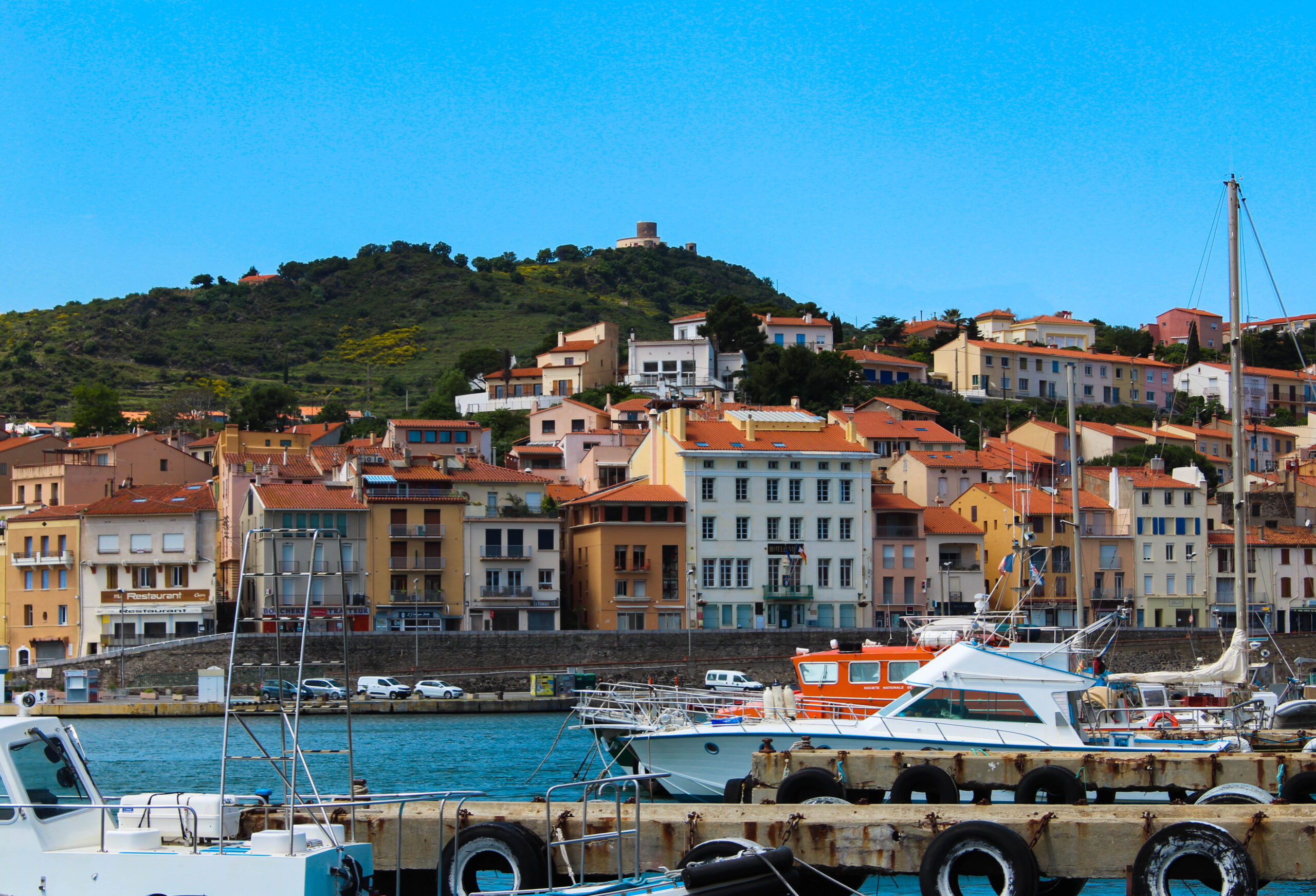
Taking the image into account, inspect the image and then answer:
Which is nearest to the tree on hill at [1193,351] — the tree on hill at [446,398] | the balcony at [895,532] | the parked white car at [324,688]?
the tree on hill at [446,398]

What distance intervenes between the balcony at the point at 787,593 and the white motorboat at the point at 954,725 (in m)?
41.3

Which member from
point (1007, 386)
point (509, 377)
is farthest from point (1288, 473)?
point (509, 377)

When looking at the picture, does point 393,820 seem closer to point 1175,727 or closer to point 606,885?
point 606,885

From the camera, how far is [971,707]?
29.1m

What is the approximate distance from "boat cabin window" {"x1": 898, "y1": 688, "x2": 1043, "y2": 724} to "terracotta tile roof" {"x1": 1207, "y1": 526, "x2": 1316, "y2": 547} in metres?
56.0

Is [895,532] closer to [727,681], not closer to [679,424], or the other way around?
[679,424]

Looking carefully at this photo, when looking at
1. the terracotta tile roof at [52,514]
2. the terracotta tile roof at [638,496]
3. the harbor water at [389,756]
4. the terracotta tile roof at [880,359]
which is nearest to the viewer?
the harbor water at [389,756]

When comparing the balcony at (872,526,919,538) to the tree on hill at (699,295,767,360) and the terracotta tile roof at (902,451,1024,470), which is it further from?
the tree on hill at (699,295,767,360)

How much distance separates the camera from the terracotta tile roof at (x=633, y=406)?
325 feet

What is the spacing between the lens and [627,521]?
7112cm

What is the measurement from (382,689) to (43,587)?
18419 mm

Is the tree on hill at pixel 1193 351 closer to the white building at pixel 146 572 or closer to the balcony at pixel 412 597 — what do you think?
the balcony at pixel 412 597

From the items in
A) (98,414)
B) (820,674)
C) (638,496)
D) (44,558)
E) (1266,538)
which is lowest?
(820,674)

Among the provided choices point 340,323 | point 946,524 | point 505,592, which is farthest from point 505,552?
point 340,323
